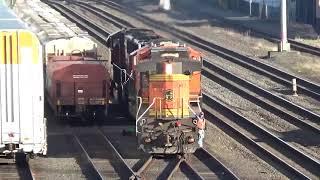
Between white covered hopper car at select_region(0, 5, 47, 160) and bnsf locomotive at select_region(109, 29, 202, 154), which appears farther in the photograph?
bnsf locomotive at select_region(109, 29, 202, 154)

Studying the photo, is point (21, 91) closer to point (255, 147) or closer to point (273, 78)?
point (255, 147)

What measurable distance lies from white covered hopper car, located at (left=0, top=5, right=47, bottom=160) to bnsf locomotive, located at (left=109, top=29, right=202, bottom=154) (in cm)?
309

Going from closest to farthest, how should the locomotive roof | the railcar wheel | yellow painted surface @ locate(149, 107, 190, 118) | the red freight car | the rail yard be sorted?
the rail yard → the railcar wheel → yellow painted surface @ locate(149, 107, 190, 118) → the locomotive roof → the red freight car

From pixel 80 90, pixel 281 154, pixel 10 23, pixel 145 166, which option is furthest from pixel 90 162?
pixel 80 90

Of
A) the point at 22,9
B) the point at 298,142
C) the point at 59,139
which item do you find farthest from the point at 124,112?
the point at 22,9

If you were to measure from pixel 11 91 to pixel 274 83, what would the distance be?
18.1 meters

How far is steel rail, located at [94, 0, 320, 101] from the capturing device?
34.7 meters

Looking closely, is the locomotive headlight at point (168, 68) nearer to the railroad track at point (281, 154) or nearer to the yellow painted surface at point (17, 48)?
the railroad track at point (281, 154)

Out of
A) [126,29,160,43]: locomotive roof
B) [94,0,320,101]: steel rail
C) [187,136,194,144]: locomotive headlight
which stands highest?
[126,29,160,43]: locomotive roof

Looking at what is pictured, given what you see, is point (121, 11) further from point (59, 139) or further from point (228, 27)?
point (59, 139)

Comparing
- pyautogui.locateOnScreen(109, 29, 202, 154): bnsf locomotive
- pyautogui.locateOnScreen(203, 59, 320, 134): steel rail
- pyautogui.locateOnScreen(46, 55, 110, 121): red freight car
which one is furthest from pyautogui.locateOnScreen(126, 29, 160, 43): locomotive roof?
pyautogui.locateOnScreen(203, 59, 320, 134): steel rail

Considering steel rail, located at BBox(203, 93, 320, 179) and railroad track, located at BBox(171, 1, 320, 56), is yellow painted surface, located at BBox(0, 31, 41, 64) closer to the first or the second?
steel rail, located at BBox(203, 93, 320, 179)

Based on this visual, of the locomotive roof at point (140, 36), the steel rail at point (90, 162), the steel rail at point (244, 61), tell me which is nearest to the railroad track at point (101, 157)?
the steel rail at point (90, 162)

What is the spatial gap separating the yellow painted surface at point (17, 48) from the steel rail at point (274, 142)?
7.18 meters
